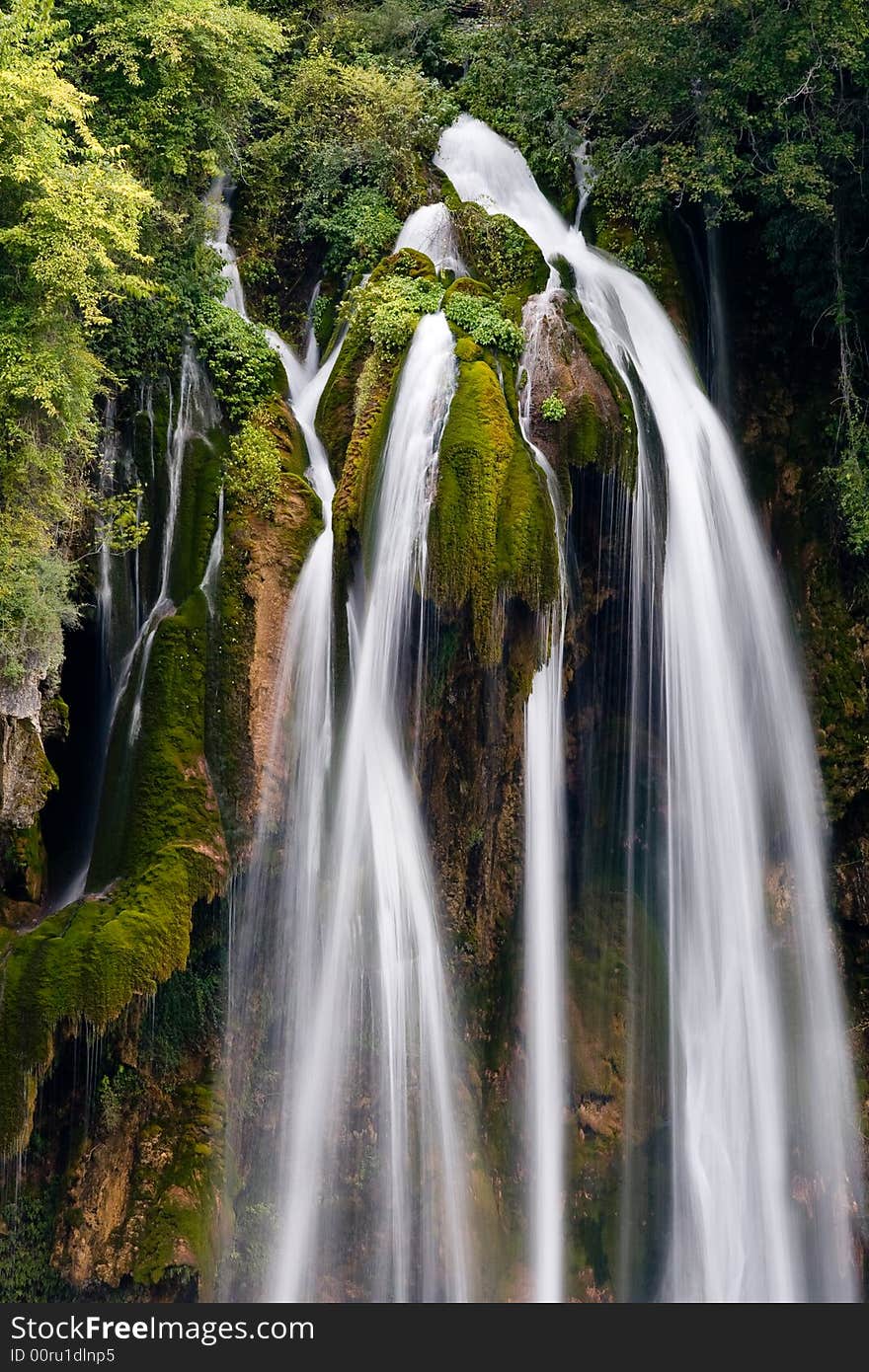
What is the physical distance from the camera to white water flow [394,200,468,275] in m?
11.0

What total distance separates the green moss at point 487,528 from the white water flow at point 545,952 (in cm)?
48

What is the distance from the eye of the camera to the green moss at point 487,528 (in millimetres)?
8289

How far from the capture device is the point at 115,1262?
7.97 meters

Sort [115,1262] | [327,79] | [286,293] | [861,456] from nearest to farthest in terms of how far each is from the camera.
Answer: [115,1262] → [861,456] → [286,293] → [327,79]

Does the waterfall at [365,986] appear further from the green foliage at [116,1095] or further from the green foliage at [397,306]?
the green foliage at [397,306]

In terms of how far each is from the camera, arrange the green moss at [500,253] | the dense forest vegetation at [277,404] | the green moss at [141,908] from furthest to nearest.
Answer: the green moss at [500,253]
the dense forest vegetation at [277,404]
the green moss at [141,908]

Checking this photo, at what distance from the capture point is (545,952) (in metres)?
9.42

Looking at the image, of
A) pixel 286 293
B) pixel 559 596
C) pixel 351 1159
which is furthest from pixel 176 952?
pixel 286 293

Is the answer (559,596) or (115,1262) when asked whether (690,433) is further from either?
(115,1262)

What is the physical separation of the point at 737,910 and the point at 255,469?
6.02m

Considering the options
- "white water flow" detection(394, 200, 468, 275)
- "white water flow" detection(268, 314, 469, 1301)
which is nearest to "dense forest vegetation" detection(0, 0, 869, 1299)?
"white water flow" detection(394, 200, 468, 275)

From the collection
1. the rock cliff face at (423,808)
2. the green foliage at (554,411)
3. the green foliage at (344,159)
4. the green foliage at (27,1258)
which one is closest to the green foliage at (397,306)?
the rock cliff face at (423,808)

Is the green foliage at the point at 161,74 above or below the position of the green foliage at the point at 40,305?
above

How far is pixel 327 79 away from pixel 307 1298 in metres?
13.3
